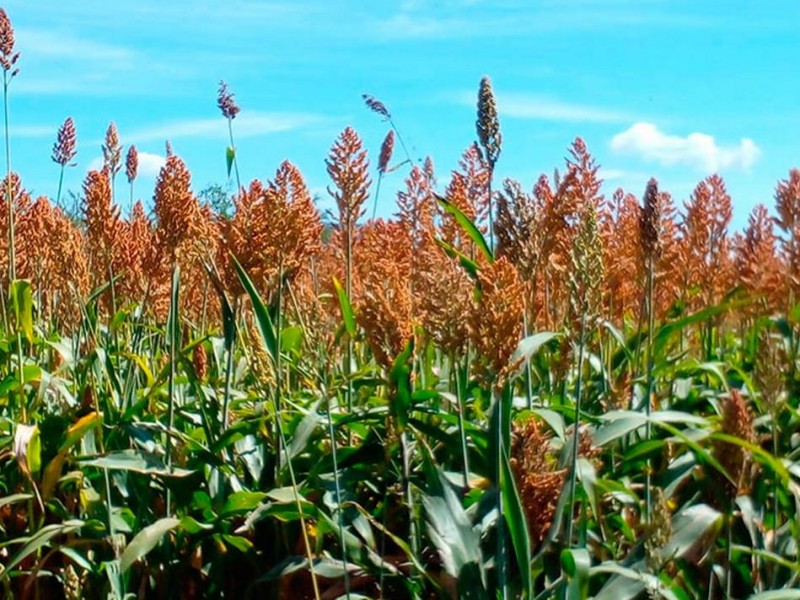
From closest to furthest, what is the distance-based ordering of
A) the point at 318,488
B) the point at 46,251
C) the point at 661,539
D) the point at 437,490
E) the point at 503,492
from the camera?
the point at 661,539 → the point at 503,492 → the point at 437,490 → the point at 318,488 → the point at 46,251

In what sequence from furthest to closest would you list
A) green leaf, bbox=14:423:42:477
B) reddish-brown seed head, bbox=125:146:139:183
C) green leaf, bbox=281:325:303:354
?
reddish-brown seed head, bbox=125:146:139:183, green leaf, bbox=281:325:303:354, green leaf, bbox=14:423:42:477

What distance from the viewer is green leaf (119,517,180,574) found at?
240 cm

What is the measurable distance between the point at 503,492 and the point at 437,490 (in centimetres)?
19

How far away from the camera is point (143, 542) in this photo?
241 cm

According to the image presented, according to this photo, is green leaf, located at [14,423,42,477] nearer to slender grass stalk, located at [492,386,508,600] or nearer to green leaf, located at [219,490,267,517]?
green leaf, located at [219,490,267,517]

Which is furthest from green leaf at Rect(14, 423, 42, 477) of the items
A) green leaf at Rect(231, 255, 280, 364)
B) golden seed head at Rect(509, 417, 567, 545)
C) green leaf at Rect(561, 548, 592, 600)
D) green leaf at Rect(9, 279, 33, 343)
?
green leaf at Rect(561, 548, 592, 600)

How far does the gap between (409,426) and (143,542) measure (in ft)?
1.90

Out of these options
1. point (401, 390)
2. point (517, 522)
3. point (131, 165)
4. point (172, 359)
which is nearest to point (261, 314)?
point (401, 390)

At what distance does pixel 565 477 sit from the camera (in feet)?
7.48

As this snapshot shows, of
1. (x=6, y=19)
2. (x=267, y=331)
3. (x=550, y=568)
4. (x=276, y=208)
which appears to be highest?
(x=6, y=19)

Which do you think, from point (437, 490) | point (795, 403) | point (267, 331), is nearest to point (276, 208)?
point (267, 331)

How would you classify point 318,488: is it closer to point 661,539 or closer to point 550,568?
point 550,568

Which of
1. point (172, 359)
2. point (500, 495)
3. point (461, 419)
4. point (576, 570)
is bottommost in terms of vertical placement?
point (576, 570)

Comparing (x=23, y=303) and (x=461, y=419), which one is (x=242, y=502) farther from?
(x=23, y=303)
